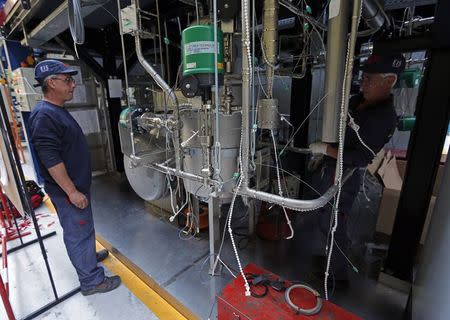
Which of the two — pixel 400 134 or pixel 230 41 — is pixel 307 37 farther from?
pixel 400 134

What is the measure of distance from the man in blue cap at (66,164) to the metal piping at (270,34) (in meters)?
1.32

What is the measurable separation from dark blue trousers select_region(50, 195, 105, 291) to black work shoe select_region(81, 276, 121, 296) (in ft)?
0.09

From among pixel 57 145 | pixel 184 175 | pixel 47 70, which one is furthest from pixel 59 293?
pixel 47 70

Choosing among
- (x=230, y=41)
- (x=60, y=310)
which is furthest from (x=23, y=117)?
(x=230, y=41)

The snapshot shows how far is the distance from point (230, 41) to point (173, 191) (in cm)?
145

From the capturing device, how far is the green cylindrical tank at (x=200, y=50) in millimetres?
1217

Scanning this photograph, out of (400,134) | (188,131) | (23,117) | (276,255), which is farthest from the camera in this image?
(400,134)

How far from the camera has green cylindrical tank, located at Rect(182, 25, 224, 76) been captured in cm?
122

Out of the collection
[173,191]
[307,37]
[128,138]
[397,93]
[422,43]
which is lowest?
[173,191]

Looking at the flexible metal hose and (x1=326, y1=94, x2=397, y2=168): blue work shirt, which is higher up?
the flexible metal hose

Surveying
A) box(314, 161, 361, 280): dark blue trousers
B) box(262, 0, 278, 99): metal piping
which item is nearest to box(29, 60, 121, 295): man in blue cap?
box(262, 0, 278, 99): metal piping

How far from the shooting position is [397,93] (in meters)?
2.99

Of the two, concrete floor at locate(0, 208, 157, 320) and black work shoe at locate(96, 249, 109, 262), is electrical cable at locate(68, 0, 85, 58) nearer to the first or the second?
black work shoe at locate(96, 249, 109, 262)

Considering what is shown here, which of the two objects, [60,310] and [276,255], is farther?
[276,255]
